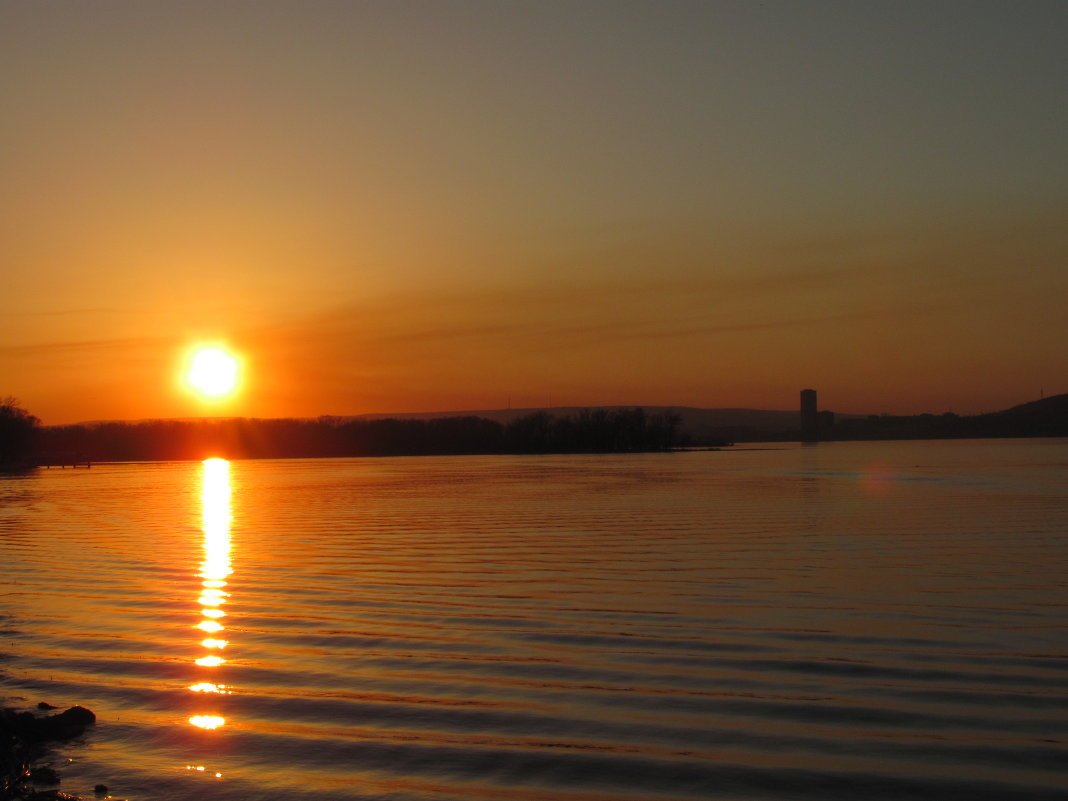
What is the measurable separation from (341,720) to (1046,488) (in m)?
35.5

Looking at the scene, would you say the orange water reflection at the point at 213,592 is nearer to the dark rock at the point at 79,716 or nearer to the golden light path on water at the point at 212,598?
the golden light path on water at the point at 212,598

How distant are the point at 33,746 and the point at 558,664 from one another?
4452 millimetres

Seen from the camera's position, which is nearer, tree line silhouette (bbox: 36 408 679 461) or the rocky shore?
the rocky shore

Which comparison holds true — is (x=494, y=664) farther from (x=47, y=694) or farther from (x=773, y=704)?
(x=47, y=694)

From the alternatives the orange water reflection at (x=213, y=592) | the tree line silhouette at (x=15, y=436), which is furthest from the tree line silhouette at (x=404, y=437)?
the orange water reflection at (x=213, y=592)

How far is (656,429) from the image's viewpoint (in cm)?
16588

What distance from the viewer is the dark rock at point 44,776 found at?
19.3 feet

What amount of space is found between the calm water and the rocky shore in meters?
0.17

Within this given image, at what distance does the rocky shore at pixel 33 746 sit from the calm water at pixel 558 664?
0.55 feet

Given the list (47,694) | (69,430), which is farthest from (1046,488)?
(69,430)

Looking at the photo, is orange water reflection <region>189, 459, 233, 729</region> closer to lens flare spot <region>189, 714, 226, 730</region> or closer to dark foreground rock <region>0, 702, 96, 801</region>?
lens flare spot <region>189, 714, 226, 730</region>

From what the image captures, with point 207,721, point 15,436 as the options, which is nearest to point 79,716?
point 207,721

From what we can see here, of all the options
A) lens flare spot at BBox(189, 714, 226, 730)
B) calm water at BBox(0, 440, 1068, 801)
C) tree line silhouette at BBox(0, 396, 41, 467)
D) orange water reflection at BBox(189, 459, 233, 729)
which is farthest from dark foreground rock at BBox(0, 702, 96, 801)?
tree line silhouette at BBox(0, 396, 41, 467)

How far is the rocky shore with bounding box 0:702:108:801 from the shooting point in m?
5.65
